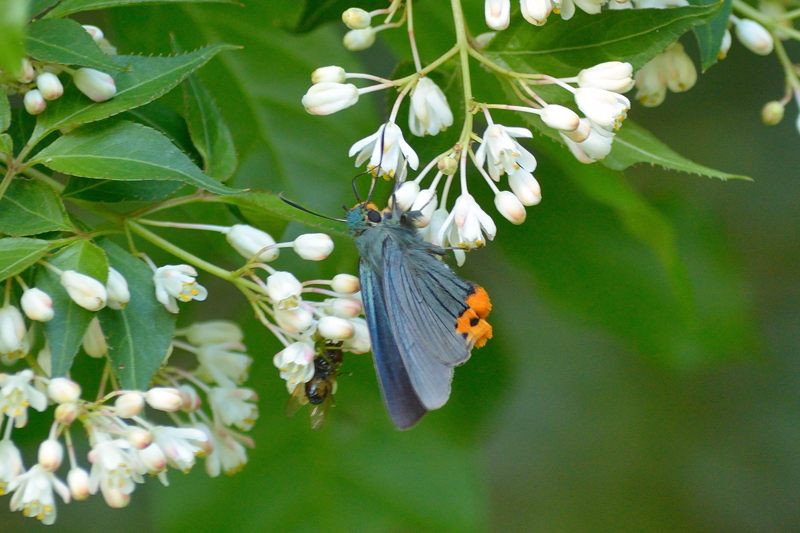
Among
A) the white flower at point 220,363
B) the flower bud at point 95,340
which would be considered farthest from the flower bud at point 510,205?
the flower bud at point 95,340

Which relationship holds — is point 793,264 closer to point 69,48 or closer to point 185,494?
point 185,494

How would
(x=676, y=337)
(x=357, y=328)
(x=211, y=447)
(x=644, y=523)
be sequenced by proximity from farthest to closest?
(x=644, y=523) → (x=676, y=337) → (x=211, y=447) → (x=357, y=328)

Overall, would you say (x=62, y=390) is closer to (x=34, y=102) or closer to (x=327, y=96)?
(x=34, y=102)

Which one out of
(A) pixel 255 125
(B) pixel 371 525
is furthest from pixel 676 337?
(A) pixel 255 125

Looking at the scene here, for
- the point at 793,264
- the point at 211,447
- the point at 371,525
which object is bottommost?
the point at 793,264

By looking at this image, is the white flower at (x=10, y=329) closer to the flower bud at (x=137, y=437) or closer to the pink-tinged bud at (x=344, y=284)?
the flower bud at (x=137, y=437)

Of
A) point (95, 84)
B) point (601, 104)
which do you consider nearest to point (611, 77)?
point (601, 104)

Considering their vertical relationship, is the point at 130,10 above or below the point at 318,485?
above
